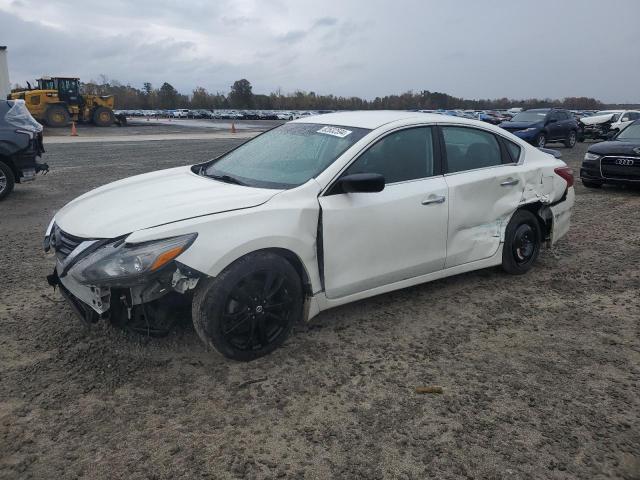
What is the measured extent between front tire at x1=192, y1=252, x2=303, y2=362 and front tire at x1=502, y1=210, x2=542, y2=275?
235cm

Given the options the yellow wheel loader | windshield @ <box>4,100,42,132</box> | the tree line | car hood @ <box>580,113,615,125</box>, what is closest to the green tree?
the tree line

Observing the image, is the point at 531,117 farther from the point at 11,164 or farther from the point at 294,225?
the point at 294,225

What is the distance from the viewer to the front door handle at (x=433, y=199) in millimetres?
3980

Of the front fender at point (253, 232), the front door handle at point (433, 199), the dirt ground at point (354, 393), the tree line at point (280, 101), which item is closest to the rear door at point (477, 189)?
the front door handle at point (433, 199)

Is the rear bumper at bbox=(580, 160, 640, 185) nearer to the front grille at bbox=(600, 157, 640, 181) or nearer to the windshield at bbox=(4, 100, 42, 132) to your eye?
the front grille at bbox=(600, 157, 640, 181)

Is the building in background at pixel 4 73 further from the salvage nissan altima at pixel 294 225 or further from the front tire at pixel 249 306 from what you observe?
the front tire at pixel 249 306

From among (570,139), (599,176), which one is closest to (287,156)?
(599,176)

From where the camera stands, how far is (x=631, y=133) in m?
10.3

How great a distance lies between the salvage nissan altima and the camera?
3039 mm

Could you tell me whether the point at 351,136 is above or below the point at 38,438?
above

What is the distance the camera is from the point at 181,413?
2.83 meters

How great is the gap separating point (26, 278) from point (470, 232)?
13.2 ft

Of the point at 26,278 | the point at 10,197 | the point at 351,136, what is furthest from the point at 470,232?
the point at 10,197

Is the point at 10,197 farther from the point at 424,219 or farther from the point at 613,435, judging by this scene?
Result: the point at 613,435
